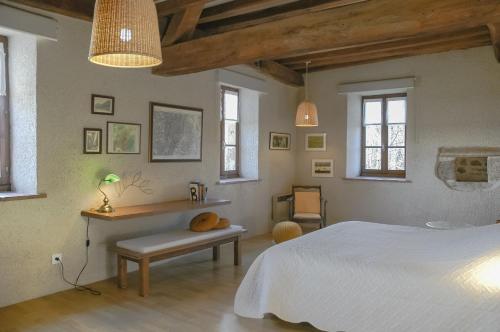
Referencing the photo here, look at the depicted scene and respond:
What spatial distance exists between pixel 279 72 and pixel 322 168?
68.0 inches

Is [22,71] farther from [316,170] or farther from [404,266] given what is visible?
[316,170]

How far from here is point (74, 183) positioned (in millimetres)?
3879

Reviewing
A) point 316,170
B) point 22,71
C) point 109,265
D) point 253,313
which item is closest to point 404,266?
point 253,313

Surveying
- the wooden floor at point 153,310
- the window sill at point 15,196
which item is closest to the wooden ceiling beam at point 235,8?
the window sill at point 15,196

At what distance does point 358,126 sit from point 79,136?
439 cm

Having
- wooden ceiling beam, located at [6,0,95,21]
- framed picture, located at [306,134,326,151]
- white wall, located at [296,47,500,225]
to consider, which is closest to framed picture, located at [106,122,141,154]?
wooden ceiling beam, located at [6,0,95,21]

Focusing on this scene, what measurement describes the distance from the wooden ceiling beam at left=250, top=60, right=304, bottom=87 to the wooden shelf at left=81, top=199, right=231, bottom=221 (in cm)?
230

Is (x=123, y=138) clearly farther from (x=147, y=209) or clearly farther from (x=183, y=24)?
(x=183, y=24)

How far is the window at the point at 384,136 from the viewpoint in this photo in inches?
246

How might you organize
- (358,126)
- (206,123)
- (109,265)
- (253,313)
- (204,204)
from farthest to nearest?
(358,126) < (206,123) < (204,204) < (109,265) < (253,313)

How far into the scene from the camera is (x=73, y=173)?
387 centimetres

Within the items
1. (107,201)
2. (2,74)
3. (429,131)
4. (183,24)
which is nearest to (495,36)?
(429,131)

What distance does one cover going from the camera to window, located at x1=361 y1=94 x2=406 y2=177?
625 centimetres

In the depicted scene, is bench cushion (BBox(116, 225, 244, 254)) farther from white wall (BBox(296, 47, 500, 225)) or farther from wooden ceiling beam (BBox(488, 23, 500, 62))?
wooden ceiling beam (BBox(488, 23, 500, 62))
